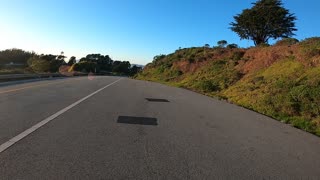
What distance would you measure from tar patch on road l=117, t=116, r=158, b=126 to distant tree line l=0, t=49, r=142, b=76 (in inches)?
2492

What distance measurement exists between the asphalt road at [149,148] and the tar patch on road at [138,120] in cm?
3

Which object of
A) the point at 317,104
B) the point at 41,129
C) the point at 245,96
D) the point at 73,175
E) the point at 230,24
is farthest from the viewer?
the point at 230,24

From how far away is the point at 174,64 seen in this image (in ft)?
210

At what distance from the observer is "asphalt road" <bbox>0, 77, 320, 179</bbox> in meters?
6.21

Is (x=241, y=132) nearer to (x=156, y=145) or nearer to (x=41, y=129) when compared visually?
(x=156, y=145)

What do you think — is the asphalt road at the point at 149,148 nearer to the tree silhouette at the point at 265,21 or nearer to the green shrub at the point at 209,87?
the green shrub at the point at 209,87

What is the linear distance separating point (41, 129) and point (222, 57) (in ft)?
133

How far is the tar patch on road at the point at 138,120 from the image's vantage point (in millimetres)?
11195

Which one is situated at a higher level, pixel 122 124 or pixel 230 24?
pixel 230 24

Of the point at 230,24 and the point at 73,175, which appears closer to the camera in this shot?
the point at 73,175

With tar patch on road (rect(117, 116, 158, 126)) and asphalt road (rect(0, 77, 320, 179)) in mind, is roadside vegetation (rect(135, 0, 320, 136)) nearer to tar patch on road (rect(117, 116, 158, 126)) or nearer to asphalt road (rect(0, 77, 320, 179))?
asphalt road (rect(0, 77, 320, 179))

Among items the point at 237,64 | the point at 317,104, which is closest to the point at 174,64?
the point at 237,64

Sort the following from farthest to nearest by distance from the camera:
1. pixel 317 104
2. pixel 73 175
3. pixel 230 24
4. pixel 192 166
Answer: pixel 230 24
pixel 317 104
pixel 192 166
pixel 73 175

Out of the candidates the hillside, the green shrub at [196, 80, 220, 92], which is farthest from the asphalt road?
the green shrub at [196, 80, 220, 92]
